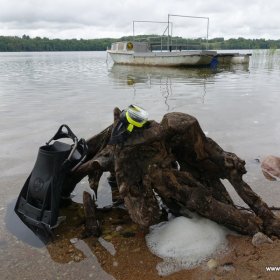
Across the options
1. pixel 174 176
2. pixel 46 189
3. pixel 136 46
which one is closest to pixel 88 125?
pixel 46 189

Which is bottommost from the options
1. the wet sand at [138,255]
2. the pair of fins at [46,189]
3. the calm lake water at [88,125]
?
the calm lake water at [88,125]

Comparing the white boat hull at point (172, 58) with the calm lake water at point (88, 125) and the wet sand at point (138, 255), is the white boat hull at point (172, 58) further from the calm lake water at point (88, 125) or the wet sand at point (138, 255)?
the wet sand at point (138, 255)

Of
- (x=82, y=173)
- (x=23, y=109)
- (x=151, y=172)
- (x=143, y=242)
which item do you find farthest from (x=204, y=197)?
(x=23, y=109)

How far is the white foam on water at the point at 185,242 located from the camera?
3.35m

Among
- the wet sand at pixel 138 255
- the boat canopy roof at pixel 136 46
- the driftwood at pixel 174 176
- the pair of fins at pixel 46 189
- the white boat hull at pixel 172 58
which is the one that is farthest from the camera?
the boat canopy roof at pixel 136 46

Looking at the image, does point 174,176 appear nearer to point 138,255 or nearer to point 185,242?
point 185,242

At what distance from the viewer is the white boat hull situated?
29.5m

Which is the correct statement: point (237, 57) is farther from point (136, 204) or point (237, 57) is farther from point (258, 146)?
point (136, 204)

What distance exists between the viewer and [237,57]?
3438 cm

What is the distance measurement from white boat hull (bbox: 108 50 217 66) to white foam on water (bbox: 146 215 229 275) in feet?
88.4

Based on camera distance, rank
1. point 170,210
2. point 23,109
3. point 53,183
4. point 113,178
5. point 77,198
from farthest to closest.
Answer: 1. point 23,109
2. point 113,178
3. point 77,198
4. point 170,210
5. point 53,183

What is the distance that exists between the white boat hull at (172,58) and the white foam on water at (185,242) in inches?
1061

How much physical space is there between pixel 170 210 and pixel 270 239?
1212 millimetres

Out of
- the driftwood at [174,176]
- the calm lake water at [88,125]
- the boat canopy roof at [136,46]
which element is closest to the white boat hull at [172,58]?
the boat canopy roof at [136,46]
